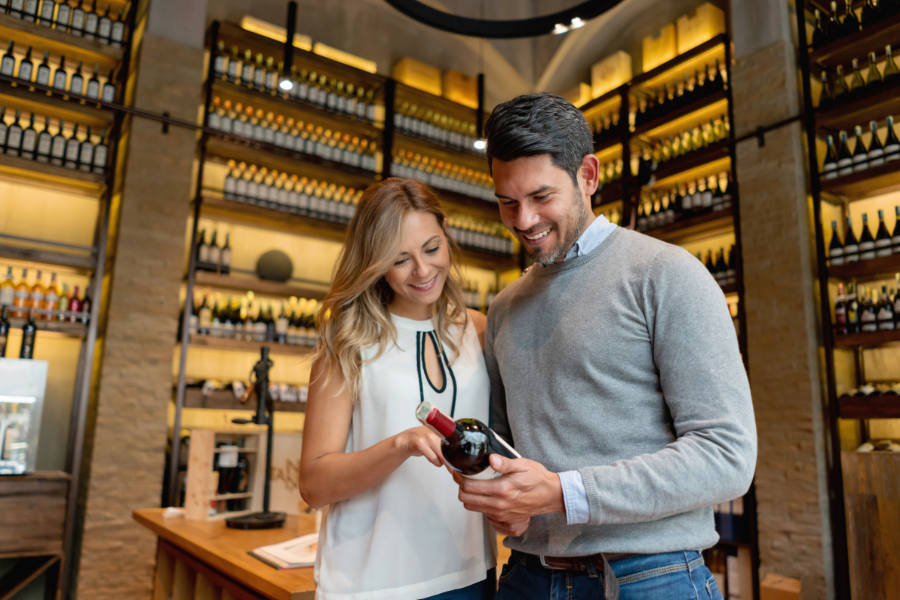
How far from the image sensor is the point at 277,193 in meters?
4.83

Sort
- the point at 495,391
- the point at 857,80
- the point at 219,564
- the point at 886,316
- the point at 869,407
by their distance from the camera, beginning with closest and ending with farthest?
1. the point at 495,391
2. the point at 219,564
3. the point at 869,407
4. the point at 886,316
5. the point at 857,80

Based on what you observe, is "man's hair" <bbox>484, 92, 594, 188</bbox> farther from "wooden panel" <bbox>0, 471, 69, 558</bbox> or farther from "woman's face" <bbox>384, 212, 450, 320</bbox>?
"wooden panel" <bbox>0, 471, 69, 558</bbox>

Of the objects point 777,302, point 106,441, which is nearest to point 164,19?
point 106,441

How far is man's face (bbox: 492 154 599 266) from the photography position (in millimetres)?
1121

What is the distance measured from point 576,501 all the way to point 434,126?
5.18 meters

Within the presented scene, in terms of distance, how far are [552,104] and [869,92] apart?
355cm

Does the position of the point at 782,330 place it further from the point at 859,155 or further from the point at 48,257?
the point at 48,257

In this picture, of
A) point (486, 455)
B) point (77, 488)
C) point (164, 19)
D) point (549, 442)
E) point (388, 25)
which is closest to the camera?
point (486, 455)

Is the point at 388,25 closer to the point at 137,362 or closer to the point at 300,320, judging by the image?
the point at 300,320

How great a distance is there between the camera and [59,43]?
414 centimetres

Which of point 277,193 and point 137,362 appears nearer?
point 137,362

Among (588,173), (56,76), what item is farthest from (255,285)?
(588,173)

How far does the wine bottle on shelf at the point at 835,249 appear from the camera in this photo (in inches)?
150

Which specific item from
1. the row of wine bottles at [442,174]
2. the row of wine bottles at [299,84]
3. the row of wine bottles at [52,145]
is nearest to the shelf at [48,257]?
the row of wine bottles at [52,145]
